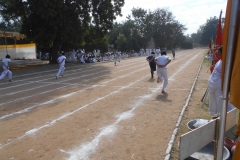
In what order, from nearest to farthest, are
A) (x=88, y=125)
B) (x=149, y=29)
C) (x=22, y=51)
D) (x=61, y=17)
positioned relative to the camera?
(x=88, y=125) < (x=61, y=17) < (x=22, y=51) < (x=149, y=29)

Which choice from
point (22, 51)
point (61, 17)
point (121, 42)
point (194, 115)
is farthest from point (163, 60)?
point (121, 42)

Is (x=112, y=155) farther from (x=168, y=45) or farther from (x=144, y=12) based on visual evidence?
(x=168, y=45)

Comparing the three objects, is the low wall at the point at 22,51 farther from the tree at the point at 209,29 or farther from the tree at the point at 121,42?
the tree at the point at 209,29

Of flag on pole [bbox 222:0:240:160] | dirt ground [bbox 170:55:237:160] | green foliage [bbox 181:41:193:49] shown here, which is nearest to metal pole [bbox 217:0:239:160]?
flag on pole [bbox 222:0:240:160]

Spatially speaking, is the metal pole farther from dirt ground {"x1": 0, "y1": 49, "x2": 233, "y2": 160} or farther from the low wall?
the low wall

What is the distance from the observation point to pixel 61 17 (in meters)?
22.2

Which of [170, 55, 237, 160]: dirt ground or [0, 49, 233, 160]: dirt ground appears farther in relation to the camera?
[170, 55, 237, 160]: dirt ground

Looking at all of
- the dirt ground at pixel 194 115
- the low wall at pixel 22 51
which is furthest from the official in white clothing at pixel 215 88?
the low wall at pixel 22 51

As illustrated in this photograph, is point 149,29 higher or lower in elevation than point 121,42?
higher

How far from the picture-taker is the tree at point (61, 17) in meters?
21.7

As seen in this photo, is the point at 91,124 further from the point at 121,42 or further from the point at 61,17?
the point at 121,42

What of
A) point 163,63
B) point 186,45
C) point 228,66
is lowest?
point 186,45

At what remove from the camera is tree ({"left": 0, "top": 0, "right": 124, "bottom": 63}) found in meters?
21.7

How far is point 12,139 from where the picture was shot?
5.28 metres
